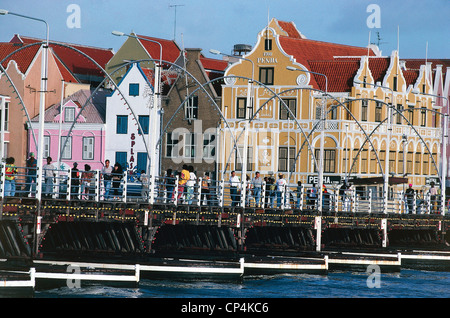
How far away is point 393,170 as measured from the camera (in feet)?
288

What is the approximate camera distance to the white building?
288ft

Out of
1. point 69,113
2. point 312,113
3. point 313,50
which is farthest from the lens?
point 313,50

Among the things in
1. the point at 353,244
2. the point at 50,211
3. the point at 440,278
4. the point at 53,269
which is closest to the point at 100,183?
the point at 50,211

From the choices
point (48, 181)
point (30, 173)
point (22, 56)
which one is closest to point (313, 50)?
point (22, 56)

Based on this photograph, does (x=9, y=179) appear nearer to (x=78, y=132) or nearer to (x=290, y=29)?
(x=78, y=132)

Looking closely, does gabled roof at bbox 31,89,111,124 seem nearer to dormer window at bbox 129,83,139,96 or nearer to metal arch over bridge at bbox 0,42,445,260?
dormer window at bbox 129,83,139,96

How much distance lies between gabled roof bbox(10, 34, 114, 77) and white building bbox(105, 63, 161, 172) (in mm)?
8935

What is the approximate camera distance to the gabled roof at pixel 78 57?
97125 millimetres

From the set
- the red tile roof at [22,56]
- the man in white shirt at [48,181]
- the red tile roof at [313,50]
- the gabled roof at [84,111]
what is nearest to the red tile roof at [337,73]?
the red tile roof at [313,50]

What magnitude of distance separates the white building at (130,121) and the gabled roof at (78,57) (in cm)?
894

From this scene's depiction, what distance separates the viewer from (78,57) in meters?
100

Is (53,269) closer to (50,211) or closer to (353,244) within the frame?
(50,211)

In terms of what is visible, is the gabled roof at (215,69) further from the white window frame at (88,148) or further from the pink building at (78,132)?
the white window frame at (88,148)

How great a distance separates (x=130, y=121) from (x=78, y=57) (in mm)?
14740
